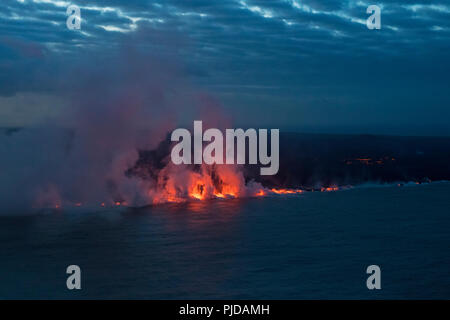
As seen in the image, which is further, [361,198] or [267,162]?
[267,162]

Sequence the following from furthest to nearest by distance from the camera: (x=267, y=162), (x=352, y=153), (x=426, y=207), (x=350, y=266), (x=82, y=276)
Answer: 1. (x=352, y=153)
2. (x=267, y=162)
3. (x=426, y=207)
4. (x=350, y=266)
5. (x=82, y=276)

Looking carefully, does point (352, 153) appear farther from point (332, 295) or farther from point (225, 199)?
point (332, 295)

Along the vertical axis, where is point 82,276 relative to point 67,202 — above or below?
Result: below

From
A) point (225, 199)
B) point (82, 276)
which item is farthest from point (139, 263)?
point (225, 199)

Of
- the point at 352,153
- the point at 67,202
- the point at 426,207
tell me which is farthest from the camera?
the point at 352,153
